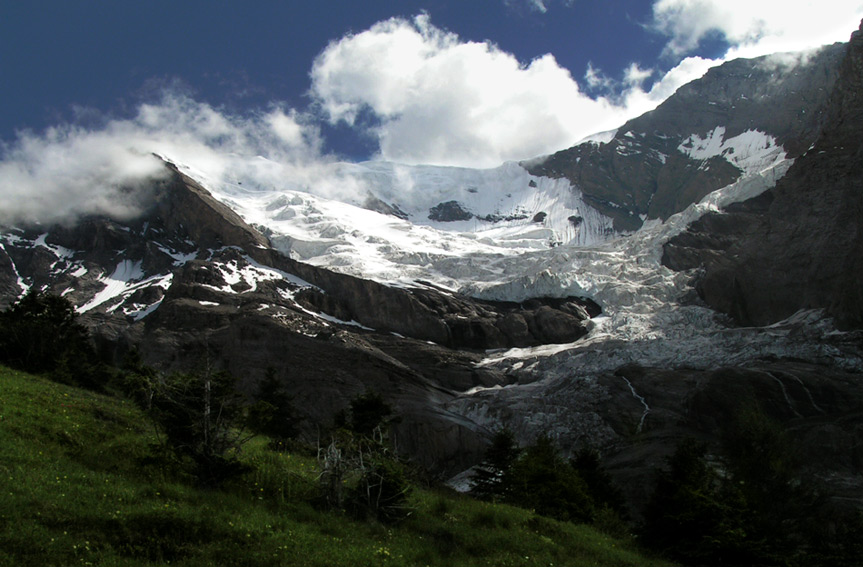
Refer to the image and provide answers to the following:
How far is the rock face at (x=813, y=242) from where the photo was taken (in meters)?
96.6

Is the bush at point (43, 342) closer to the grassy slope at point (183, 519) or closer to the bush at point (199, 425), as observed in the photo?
the grassy slope at point (183, 519)

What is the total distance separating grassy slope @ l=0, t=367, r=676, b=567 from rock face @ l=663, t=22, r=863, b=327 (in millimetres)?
84011

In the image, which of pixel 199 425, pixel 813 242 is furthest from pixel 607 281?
pixel 199 425

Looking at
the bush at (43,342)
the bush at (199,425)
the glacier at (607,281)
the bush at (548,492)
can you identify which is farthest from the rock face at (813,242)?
the bush at (199,425)

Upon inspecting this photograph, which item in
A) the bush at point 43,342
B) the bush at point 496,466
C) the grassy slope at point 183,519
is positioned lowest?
the bush at point 496,466

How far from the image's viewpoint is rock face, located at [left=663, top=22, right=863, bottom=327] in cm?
9656

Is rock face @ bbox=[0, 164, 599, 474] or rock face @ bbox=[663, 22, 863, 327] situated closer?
rock face @ bbox=[0, 164, 599, 474]

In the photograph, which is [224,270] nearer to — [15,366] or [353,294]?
[353,294]

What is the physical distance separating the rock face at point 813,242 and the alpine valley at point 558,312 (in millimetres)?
387

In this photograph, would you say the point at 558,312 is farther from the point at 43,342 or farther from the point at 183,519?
the point at 183,519

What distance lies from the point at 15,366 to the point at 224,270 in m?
111

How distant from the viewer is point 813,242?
4117 inches

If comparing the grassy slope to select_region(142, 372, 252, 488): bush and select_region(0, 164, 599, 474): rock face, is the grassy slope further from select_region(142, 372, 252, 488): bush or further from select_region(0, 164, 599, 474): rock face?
select_region(0, 164, 599, 474): rock face

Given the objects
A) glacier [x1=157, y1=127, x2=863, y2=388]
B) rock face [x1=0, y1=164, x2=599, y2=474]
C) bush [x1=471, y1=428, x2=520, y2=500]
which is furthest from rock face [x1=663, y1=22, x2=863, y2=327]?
bush [x1=471, y1=428, x2=520, y2=500]
